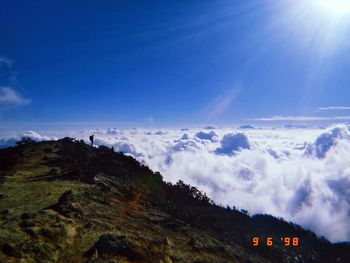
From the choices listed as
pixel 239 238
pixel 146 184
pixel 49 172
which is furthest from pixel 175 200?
pixel 49 172

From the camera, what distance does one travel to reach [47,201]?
599 inches

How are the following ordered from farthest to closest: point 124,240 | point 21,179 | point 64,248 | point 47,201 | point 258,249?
point 258,249, point 21,179, point 47,201, point 124,240, point 64,248

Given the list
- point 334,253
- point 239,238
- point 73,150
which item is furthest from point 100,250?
point 334,253

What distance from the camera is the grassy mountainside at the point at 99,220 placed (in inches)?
425

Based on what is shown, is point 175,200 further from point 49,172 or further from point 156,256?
point 156,256

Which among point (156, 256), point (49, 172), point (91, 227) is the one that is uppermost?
point (49, 172)

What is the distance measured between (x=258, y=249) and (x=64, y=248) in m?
16.4

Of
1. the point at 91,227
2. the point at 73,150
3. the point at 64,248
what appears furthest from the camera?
the point at 73,150

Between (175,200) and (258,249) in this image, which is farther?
(175,200)

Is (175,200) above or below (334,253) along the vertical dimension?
above

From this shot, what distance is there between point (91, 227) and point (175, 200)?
Result: 1420cm

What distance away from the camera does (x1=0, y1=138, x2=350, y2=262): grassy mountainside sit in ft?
35.4

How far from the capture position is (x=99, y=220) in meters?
13.8

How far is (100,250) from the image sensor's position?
10.8m
